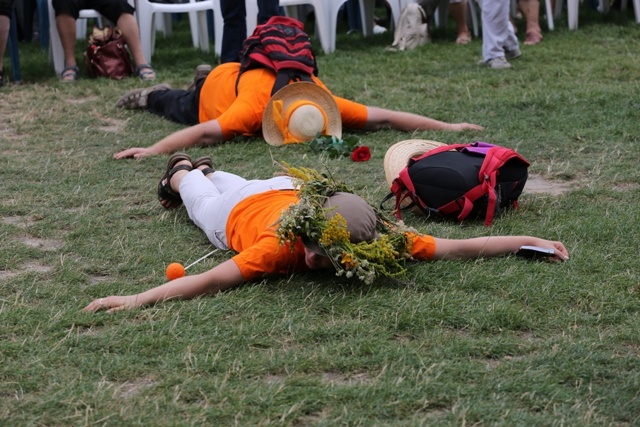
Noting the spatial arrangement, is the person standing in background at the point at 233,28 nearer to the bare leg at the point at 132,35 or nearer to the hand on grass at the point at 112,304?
the bare leg at the point at 132,35

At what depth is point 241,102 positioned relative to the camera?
6.20 metres

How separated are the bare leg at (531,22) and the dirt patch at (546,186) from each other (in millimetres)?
4228

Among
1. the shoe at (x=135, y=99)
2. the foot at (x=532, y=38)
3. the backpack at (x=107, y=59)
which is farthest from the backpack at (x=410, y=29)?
the shoe at (x=135, y=99)

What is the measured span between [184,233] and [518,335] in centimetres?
175

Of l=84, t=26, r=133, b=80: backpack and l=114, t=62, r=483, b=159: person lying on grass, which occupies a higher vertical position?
l=84, t=26, r=133, b=80: backpack

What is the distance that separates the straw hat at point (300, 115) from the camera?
20.0 feet

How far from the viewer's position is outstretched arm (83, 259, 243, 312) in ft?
11.5

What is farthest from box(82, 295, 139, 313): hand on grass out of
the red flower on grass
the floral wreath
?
the red flower on grass

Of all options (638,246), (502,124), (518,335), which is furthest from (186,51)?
(518,335)

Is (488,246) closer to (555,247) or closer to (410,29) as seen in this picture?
(555,247)

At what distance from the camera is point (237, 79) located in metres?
6.36

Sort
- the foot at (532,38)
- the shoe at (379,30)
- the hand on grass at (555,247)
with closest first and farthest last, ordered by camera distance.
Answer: the hand on grass at (555,247)
the foot at (532,38)
the shoe at (379,30)

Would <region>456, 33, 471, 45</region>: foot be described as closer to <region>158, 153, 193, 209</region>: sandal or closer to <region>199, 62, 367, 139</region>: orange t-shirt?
<region>199, 62, 367, 139</region>: orange t-shirt

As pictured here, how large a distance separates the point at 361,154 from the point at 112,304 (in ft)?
8.16
